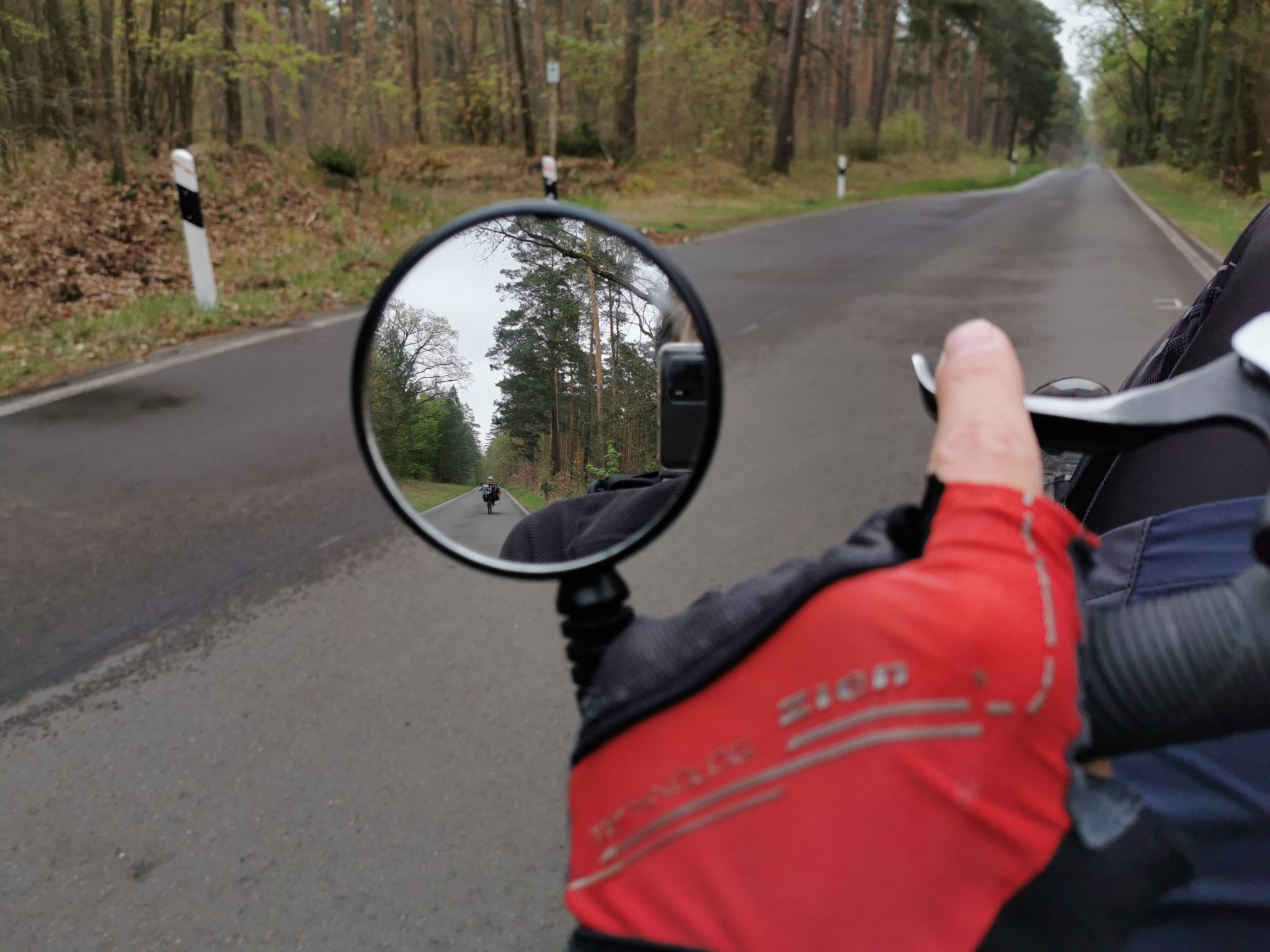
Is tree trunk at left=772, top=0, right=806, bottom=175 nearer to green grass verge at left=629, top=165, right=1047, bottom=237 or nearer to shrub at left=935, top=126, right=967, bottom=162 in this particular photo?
green grass verge at left=629, top=165, right=1047, bottom=237

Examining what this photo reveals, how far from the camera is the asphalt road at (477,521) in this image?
1.06 metres

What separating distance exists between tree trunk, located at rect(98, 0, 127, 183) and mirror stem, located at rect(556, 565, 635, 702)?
12.7 m

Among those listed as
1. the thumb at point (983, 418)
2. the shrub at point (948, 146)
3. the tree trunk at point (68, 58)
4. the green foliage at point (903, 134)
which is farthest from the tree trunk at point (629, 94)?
the shrub at point (948, 146)

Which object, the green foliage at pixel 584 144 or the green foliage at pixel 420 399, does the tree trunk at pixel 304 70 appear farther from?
the green foliage at pixel 420 399

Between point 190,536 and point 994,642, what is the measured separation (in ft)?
14.3

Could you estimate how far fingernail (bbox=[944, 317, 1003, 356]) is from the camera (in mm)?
857

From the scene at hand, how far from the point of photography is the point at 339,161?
15.5 m

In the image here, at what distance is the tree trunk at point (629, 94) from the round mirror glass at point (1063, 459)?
24872 millimetres

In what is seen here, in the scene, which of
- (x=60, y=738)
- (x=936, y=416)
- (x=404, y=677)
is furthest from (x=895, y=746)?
(x=60, y=738)

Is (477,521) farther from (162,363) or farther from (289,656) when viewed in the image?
(162,363)

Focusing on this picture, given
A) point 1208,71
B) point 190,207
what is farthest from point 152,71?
point 1208,71

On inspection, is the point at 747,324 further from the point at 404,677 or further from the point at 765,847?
the point at 765,847

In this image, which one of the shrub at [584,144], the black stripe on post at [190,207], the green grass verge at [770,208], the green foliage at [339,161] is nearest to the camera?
the black stripe on post at [190,207]

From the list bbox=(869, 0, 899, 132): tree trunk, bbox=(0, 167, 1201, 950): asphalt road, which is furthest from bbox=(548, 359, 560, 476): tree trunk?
bbox=(869, 0, 899, 132): tree trunk
